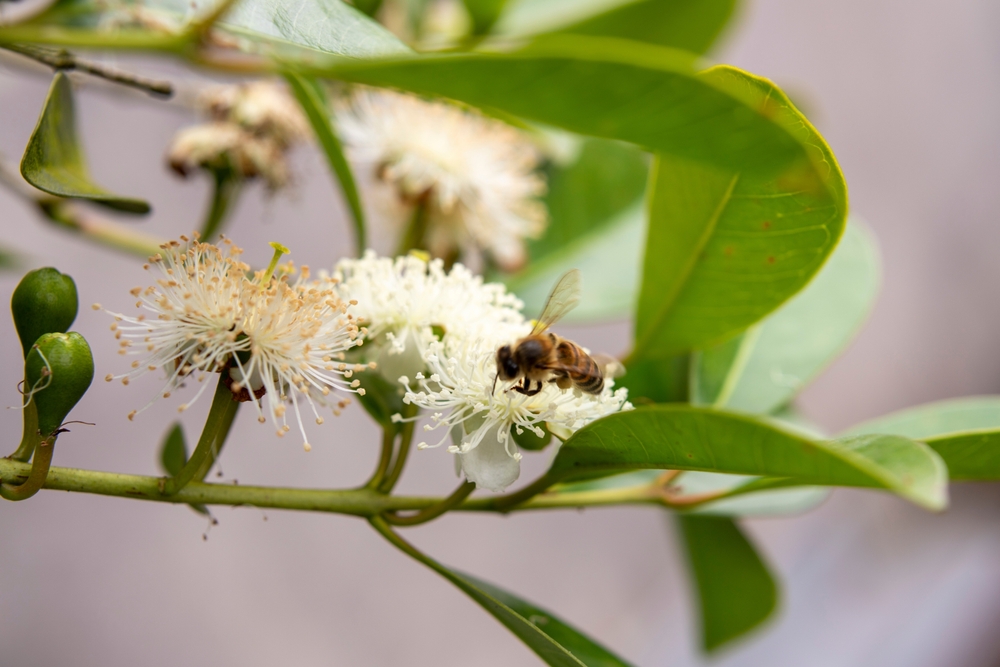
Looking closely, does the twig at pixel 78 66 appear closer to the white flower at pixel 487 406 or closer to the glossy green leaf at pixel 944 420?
the white flower at pixel 487 406

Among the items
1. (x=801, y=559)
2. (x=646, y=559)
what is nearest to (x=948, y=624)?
(x=801, y=559)

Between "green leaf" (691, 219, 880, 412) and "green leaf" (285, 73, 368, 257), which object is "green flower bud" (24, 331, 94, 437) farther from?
"green leaf" (691, 219, 880, 412)

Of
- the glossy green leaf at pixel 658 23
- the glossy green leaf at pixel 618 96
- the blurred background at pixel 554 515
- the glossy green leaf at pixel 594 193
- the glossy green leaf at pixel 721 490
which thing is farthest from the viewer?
the blurred background at pixel 554 515

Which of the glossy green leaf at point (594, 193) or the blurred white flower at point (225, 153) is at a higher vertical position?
the glossy green leaf at point (594, 193)

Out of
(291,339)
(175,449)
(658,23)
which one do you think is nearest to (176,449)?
(175,449)

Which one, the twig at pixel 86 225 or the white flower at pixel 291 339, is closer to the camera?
the white flower at pixel 291 339

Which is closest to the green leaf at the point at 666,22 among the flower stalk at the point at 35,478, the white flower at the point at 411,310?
the white flower at the point at 411,310

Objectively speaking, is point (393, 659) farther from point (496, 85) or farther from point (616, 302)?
point (496, 85)

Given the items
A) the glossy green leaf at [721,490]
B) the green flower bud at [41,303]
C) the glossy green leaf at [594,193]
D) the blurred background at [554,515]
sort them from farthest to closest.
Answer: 1. the blurred background at [554,515]
2. the glossy green leaf at [594,193]
3. the glossy green leaf at [721,490]
4. the green flower bud at [41,303]
